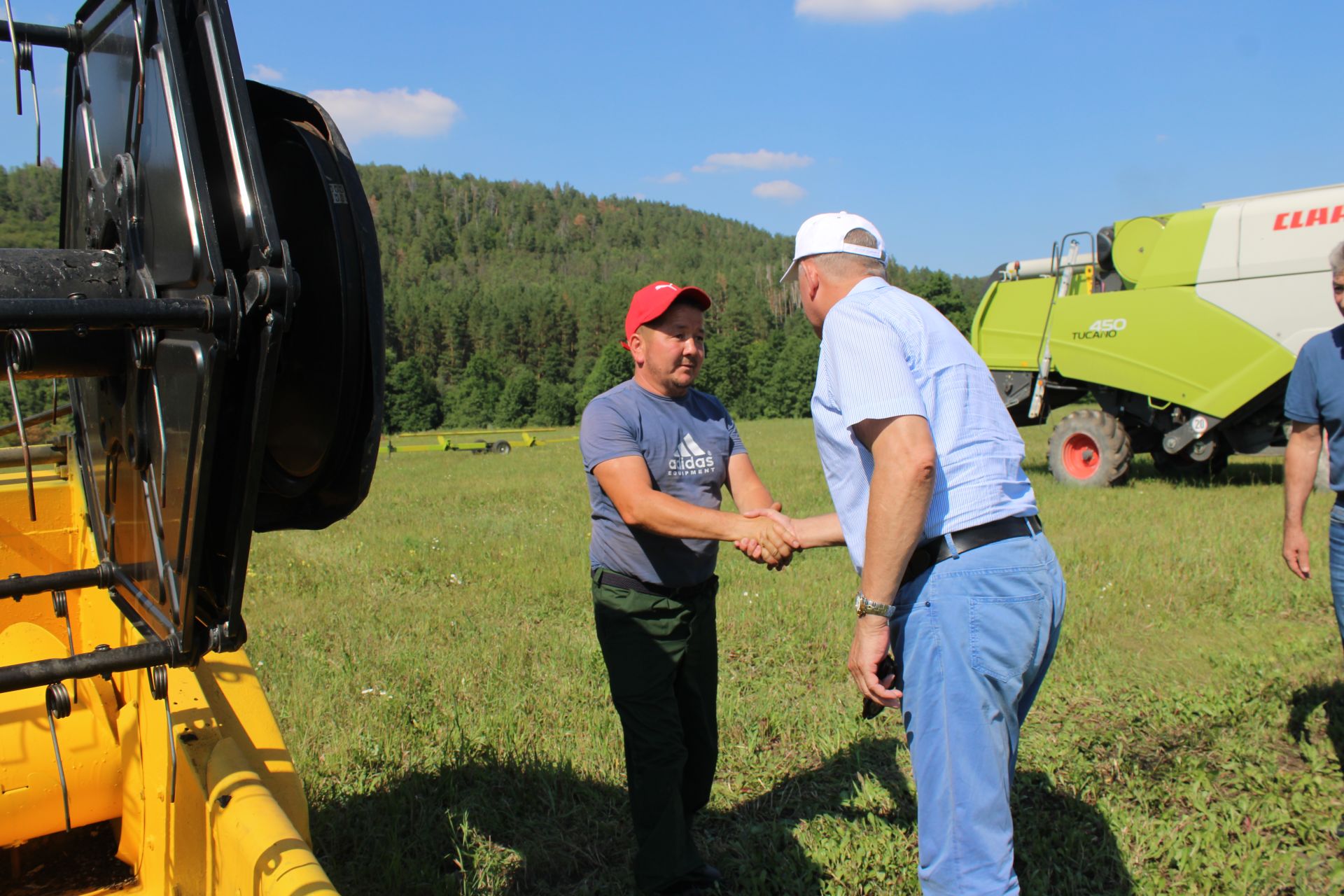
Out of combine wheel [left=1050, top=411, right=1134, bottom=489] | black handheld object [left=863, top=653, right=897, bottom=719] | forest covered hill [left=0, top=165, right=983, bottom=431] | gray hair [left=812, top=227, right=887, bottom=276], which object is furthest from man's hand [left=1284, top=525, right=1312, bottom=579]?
forest covered hill [left=0, top=165, right=983, bottom=431]

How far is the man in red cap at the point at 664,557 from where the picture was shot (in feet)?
10.2

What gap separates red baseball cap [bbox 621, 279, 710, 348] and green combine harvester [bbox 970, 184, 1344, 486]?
8.80 metres

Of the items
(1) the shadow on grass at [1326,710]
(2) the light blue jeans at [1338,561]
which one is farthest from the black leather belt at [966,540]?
(1) the shadow on grass at [1326,710]

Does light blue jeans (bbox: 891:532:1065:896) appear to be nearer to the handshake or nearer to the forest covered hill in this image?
the handshake

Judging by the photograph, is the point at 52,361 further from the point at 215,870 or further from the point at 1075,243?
the point at 1075,243

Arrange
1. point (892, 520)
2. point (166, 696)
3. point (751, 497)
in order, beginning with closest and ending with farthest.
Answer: point (166, 696) < point (892, 520) < point (751, 497)

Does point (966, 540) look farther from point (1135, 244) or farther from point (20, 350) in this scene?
point (1135, 244)

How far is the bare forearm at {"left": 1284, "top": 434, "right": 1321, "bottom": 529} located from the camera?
388 cm

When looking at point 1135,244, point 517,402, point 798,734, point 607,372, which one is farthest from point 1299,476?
point 517,402

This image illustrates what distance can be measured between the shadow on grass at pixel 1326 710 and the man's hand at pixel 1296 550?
781mm

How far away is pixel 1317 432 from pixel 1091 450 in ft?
28.7

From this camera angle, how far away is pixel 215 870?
1768 millimetres

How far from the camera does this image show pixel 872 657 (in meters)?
2.40

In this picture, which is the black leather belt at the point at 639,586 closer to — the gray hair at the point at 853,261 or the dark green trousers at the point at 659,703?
the dark green trousers at the point at 659,703
